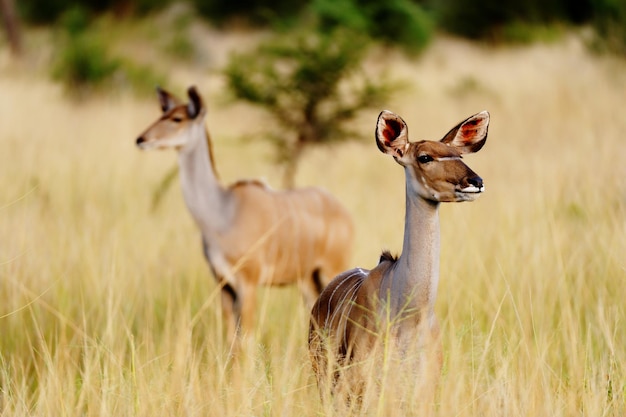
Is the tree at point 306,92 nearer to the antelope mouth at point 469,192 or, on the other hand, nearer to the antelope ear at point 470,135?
the antelope ear at point 470,135

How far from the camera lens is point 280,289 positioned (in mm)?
5609

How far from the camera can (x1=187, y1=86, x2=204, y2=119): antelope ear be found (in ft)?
17.5

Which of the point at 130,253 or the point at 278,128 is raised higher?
the point at 278,128

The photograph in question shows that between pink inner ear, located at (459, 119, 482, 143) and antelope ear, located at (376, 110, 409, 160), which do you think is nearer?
antelope ear, located at (376, 110, 409, 160)

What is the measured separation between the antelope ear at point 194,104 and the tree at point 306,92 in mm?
3315

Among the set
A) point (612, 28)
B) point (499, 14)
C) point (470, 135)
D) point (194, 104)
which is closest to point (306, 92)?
point (194, 104)

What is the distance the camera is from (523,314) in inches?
164

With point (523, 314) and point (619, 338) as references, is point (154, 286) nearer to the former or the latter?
point (523, 314)

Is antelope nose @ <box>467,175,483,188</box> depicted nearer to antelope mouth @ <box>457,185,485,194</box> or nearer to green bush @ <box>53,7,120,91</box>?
antelope mouth @ <box>457,185,485,194</box>

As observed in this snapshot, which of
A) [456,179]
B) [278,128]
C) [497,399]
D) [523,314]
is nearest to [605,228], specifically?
[523,314]

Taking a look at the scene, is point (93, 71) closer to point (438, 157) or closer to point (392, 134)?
point (392, 134)

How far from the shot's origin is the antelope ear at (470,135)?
10.1 ft

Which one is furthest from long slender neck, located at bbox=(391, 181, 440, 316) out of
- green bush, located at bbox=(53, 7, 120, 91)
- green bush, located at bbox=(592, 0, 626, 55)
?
green bush, located at bbox=(53, 7, 120, 91)

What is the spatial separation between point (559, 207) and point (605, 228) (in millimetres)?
886
